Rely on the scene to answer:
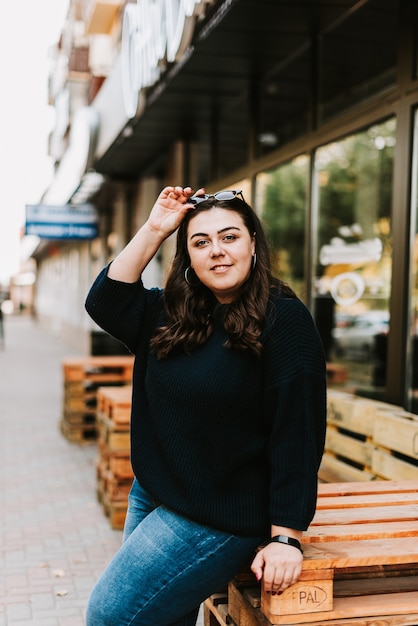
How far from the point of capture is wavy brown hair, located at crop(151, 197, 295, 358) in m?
2.43

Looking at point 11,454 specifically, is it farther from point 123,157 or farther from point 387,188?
point 387,188

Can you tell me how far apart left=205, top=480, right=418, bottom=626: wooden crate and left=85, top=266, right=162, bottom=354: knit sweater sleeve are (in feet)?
3.10

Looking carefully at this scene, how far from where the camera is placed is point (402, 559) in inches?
99.0

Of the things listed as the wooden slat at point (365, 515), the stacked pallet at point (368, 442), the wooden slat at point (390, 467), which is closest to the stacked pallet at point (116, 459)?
the stacked pallet at point (368, 442)

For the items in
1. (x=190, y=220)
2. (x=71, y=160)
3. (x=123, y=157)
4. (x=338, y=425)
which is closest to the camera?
(x=190, y=220)

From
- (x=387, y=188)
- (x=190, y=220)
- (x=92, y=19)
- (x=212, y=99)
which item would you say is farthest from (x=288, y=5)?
(x=92, y=19)

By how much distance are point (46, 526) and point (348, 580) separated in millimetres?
3528

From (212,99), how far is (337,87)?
145 centimetres

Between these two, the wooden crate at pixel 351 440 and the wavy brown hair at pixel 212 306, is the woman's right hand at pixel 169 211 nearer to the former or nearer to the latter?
the wavy brown hair at pixel 212 306

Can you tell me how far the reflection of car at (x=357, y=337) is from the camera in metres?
12.6

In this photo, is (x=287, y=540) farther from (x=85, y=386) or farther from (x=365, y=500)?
(x=85, y=386)

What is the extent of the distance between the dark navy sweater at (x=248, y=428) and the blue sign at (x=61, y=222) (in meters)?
13.0

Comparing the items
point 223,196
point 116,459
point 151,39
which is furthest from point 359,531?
point 151,39

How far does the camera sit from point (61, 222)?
1562 centimetres
